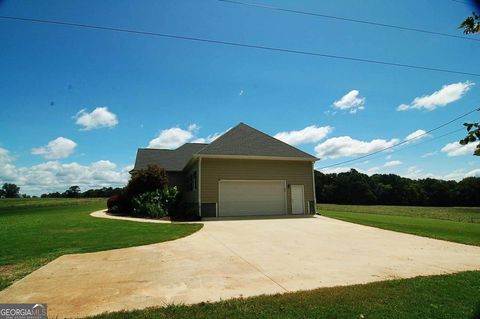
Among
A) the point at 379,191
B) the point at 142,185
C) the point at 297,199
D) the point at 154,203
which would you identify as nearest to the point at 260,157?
the point at 297,199

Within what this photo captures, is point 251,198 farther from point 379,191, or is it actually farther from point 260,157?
point 379,191

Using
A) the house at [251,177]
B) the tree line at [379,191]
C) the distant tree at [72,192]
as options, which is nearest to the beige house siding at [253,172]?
the house at [251,177]

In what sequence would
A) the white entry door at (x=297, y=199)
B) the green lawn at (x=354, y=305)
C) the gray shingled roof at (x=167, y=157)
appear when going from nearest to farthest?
1. the green lawn at (x=354, y=305)
2. the white entry door at (x=297, y=199)
3. the gray shingled roof at (x=167, y=157)

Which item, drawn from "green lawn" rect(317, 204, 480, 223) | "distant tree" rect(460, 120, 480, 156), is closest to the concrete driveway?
"distant tree" rect(460, 120, 480, 156)

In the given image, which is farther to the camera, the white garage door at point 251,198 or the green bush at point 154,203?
the white garage door at point 251,198

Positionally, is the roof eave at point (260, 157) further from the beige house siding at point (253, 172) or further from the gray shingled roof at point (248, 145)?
the beige house siding at point (253, 172)

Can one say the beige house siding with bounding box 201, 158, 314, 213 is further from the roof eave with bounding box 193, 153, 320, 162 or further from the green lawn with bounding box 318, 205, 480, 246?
the green lawn with bounding box 318, 205, 480, 246

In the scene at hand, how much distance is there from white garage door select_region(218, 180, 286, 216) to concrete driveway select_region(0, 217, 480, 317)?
8.24 metres

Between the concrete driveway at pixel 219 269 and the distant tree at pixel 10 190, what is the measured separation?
371 feet

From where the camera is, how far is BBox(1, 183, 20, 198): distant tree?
98.7 meters

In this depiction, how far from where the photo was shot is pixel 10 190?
101 m

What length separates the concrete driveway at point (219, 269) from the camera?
4.76 metres

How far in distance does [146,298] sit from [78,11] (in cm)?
676

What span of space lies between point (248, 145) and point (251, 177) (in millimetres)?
2141
